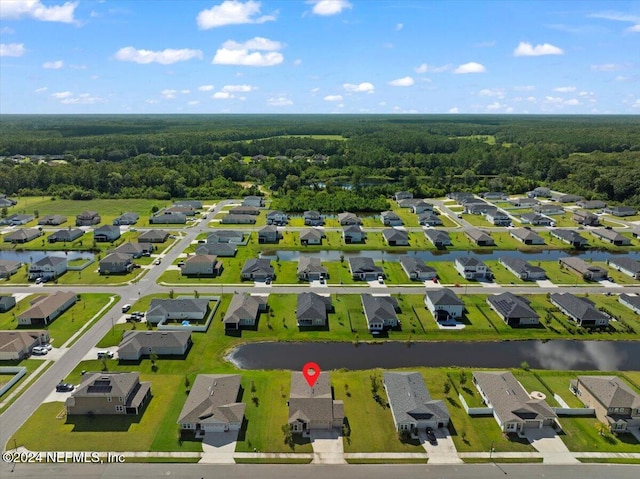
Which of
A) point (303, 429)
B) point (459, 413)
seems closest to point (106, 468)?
point (303, 429)

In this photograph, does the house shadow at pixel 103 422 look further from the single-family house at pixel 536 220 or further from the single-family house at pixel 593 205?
the single-family house at pixel 593 205

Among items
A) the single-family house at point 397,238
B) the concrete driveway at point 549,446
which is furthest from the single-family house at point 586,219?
the concrete driveway at point 549,446

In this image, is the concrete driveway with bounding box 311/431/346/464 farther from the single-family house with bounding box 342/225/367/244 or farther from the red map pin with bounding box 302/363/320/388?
the single-family house with bounding box 342/225/367/244

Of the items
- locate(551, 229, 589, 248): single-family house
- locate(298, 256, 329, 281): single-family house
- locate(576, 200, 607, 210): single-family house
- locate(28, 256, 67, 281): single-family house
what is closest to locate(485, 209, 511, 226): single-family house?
locate(551, 229, 589, 248): single-family house

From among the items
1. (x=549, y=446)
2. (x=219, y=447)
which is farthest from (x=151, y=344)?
(x=549, y=446)

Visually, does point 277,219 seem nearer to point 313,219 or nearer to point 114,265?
point 313,219

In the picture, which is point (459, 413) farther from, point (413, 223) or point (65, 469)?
point (413, 223)
